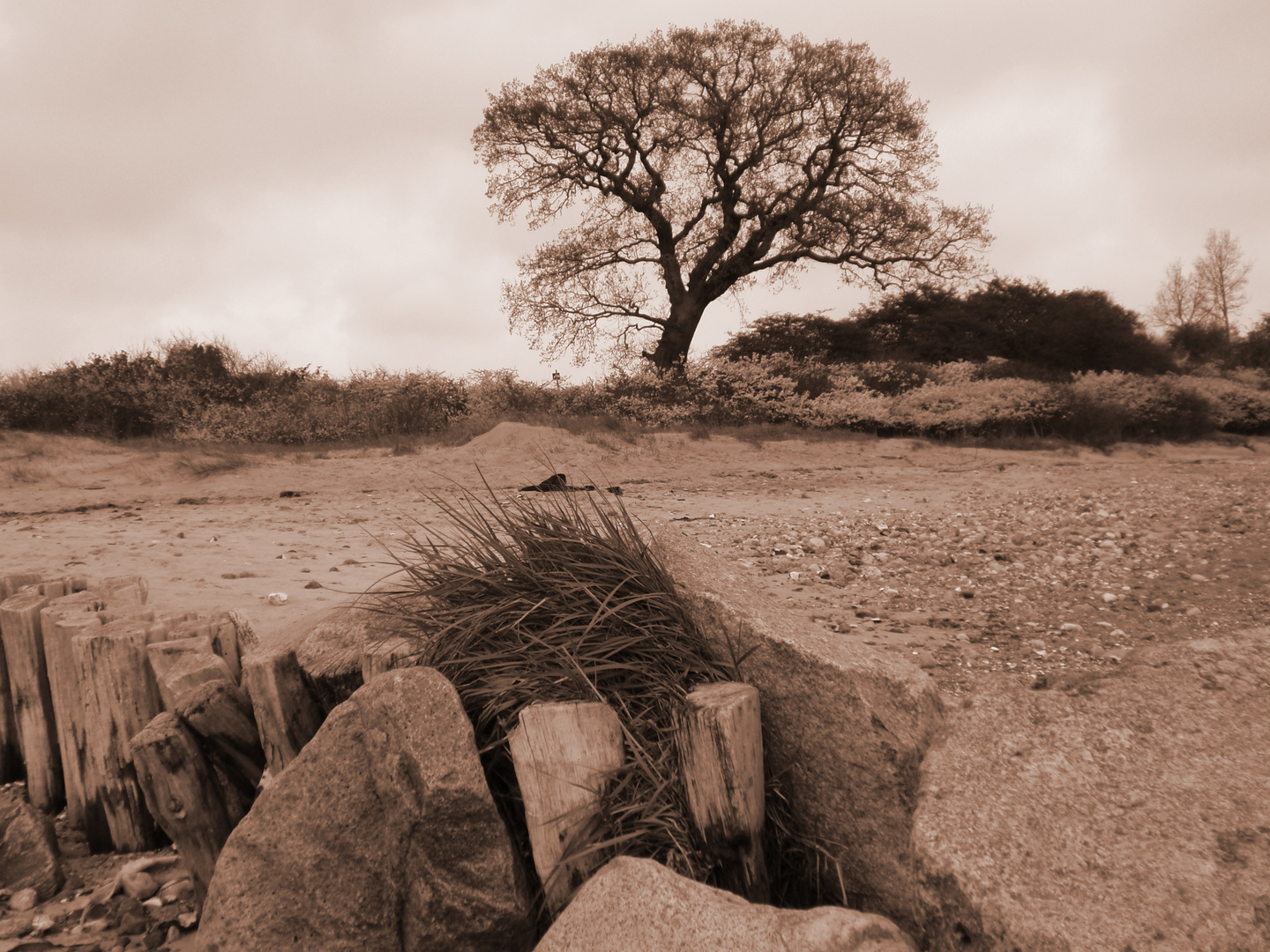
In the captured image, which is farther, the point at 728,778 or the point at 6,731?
the point at 6,731

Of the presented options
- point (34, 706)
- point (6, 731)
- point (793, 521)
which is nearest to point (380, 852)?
point (34, 706)

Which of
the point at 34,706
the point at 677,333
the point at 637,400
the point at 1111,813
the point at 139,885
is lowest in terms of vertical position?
the point at 139,885

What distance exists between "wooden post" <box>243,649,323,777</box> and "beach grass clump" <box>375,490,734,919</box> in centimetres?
34

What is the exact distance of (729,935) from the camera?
4.66ft

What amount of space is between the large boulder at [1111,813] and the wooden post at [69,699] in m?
→ 2.85

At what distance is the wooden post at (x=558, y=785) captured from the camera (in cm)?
194

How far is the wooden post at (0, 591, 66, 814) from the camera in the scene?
118 inches

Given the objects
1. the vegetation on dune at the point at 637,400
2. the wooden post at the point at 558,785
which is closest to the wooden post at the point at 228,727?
the wooden post at the point at 558,785

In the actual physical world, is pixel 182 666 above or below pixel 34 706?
above

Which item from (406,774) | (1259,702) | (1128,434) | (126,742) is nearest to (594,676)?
(406,774)

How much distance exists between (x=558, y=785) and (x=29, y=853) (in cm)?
198

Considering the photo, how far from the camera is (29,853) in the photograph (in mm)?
2588

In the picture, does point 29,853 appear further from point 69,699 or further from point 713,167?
point 713,167

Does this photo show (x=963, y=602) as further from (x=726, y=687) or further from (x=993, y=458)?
(x=993, y=458)
